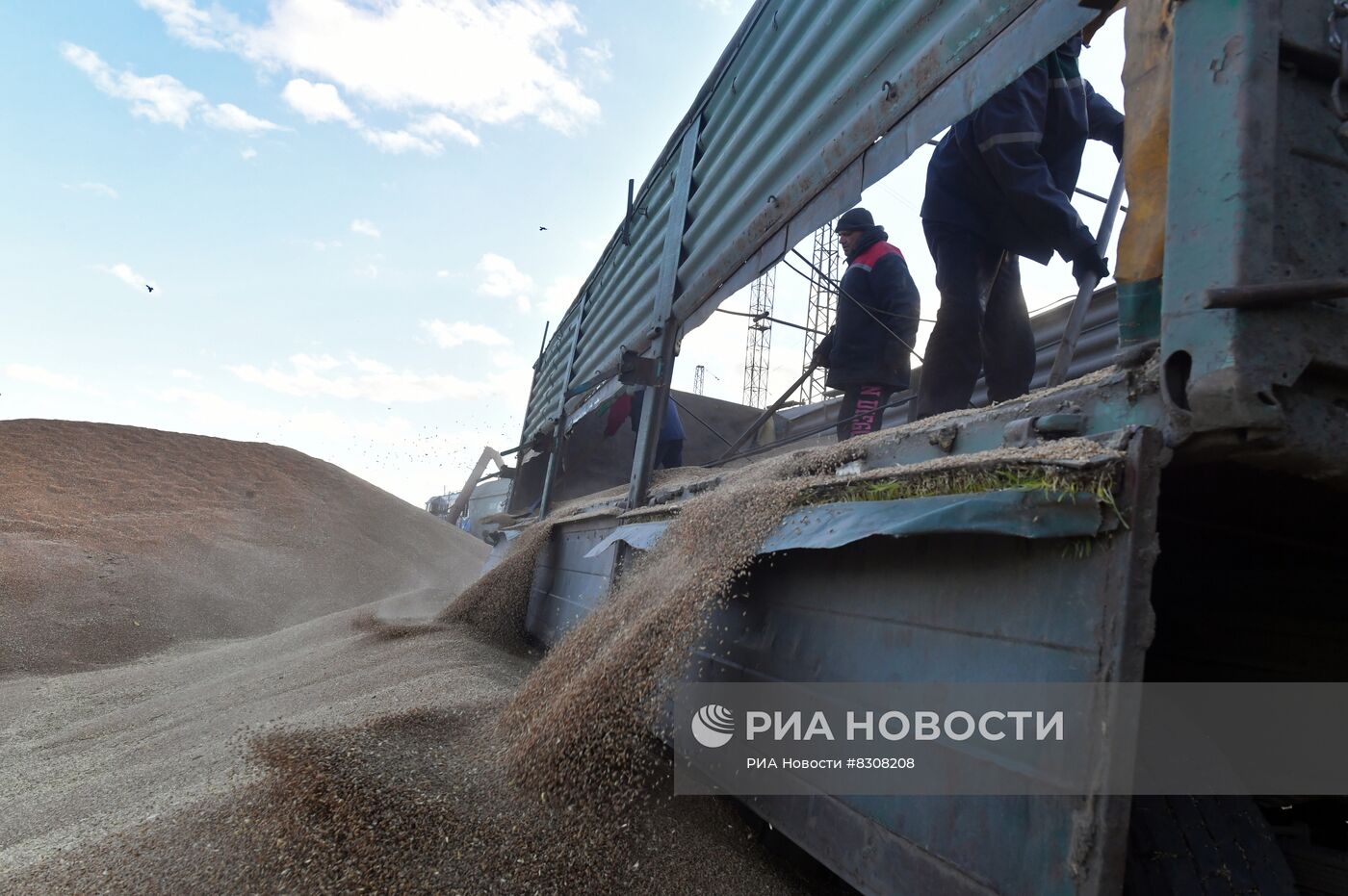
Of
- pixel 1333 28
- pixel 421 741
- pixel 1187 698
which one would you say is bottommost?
pixel 421 741

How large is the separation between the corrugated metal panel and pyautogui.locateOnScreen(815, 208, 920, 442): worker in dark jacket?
30.6 inches

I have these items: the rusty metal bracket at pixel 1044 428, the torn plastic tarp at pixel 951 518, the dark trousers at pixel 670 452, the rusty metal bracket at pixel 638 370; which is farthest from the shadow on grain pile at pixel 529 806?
the dark trousers at pixel 670 452

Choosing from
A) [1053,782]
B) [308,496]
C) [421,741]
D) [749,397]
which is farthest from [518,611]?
[749,397]

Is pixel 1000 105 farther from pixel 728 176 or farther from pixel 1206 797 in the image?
pixel 1206 797

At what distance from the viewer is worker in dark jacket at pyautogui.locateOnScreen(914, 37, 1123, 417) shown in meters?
2.73

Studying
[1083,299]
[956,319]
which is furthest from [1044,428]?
[956,319]

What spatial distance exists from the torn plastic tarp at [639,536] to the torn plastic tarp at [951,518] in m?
0.89

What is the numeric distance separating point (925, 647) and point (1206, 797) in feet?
2.15

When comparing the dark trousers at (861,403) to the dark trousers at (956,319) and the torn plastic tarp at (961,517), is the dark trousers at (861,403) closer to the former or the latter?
the dark trousers at (956,319)

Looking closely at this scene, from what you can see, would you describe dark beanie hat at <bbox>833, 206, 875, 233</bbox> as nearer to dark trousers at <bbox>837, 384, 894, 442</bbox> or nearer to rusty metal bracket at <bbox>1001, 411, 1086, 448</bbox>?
dark trousers at <bbox>837, 384, 894, 442</bbox>

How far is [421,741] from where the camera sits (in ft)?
8.23

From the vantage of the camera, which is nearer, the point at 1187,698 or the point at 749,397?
the point at 1187,698

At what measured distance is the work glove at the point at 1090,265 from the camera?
2.62 m

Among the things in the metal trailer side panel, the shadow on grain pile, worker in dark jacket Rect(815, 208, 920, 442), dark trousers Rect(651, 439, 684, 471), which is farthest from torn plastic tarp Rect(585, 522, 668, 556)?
dark trousers Rect(651, 439, 684, 471)
